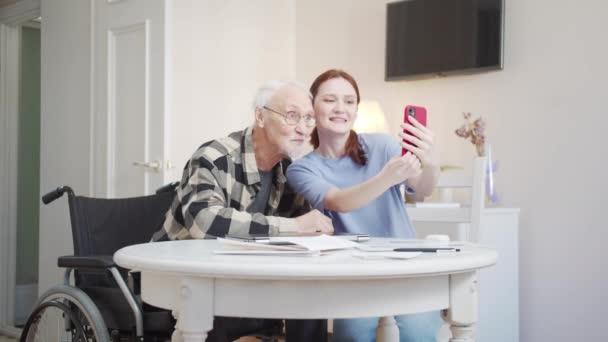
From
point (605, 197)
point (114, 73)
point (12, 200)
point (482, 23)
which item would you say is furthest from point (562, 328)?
point (12, 200)

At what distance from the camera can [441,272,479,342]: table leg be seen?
126 centimetres

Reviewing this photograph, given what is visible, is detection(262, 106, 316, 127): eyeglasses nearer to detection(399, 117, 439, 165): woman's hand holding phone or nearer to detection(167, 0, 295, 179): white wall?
detection(399, 117, 439, 165): woman's hand holding phone

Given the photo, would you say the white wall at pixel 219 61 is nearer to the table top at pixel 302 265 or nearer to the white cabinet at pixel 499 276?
the white cabinet at pixel 499 276

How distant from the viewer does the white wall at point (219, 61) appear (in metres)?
3.55

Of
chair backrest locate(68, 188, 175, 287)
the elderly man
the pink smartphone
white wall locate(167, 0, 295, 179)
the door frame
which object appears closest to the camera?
the pink smartphone

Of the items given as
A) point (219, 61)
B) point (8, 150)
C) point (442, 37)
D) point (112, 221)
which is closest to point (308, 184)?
point (112, 221)

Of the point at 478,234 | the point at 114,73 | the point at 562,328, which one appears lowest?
the point at 562,328

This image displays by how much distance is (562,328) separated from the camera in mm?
3064

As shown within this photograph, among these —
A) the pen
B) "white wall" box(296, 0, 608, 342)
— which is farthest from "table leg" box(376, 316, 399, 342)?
"white wall" box(296, 0, 608, 342)

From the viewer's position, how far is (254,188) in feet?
6.54

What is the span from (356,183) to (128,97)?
74.9 inches

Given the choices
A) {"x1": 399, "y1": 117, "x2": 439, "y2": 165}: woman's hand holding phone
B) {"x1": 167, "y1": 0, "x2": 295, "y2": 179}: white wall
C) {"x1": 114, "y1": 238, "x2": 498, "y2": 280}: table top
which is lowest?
{"x1": 114, "y1": 238, "x2": 498, "y2": 280}: table top

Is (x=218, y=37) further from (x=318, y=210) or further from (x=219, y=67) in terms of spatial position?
(x=318, y=210)

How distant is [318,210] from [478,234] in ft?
3.01
